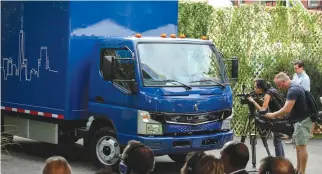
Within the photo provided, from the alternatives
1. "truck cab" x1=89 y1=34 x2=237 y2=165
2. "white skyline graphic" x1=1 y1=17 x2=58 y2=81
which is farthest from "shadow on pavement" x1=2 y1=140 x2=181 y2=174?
"white skyline graphic" x1=1 y1=17 x2=58 y2=81

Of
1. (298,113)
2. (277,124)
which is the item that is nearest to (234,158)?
(298,113)

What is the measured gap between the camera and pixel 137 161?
4590 millimetres

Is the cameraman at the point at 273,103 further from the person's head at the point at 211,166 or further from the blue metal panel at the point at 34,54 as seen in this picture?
the person's head at the point at 211,166

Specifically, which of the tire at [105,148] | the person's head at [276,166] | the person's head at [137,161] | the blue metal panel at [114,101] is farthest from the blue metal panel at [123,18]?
the person's head at [276,166]

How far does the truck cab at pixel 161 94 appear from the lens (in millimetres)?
9117

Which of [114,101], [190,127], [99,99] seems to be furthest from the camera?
[99,99]

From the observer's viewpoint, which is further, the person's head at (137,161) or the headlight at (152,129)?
the headlight at (152,129)

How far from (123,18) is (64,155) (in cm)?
293

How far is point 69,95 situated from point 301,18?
24.8ft

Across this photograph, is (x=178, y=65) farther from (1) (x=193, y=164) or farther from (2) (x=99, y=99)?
(1) (x=193, y=164)

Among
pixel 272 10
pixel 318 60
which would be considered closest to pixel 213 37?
pixel 272 10

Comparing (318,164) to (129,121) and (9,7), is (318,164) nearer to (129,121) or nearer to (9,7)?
(129,121)

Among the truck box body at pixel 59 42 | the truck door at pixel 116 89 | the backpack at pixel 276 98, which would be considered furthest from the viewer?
the truck box body at pixel 59 42

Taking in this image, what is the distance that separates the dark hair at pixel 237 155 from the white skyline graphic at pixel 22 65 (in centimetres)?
592
